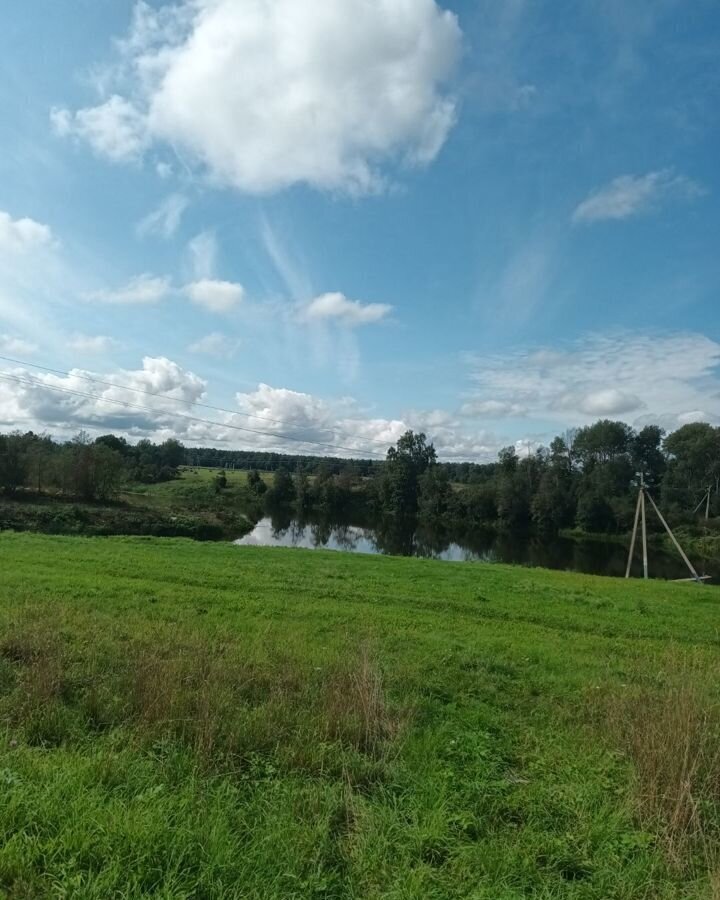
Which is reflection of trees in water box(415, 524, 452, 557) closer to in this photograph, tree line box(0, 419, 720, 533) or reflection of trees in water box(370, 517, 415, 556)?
reflection of trees in water box(370, 517, 415, 556)

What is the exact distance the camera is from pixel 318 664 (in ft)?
21.5

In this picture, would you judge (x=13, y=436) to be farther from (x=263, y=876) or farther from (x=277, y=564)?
(x=263, y=876)

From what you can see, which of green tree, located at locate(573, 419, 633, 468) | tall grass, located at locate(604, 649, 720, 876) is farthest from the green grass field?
green tree, located at locate(573, 419, 633, 468)

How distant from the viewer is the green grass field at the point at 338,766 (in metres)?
3.26

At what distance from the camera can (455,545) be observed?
162 feet

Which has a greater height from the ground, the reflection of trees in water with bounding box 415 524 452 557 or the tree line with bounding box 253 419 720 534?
the tree line with bounding box 253 419 720 534

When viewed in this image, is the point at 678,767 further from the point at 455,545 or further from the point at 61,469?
the point at 61,469

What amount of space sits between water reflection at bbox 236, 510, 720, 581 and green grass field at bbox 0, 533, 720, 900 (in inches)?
1049

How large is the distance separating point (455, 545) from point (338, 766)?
46.2 m

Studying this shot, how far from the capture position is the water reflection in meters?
39.4

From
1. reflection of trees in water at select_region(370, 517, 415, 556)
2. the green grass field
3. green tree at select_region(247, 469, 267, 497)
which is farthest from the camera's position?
→ green tree at select_region(247, 469, 267, 497)

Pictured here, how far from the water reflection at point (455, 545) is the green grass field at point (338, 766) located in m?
Result: 26.7

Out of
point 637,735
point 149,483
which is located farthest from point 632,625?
point 149,483

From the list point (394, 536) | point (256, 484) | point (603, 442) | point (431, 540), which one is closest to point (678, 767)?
point (431, 540)
